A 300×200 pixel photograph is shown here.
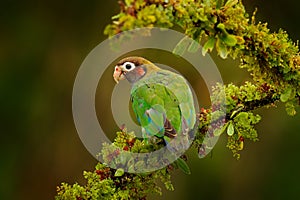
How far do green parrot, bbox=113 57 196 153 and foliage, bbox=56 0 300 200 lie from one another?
3 cm

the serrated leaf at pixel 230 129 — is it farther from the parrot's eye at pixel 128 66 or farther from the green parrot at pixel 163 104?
the parrot's eye at pixel 128 66

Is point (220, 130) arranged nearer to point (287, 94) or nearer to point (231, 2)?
point (287, 94)

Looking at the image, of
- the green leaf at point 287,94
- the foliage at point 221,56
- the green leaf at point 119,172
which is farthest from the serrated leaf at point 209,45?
the green leaf at point 119,172

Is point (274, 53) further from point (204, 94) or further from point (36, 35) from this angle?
point (36, 35)

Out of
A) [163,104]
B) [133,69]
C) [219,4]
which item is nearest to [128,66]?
[133,69]

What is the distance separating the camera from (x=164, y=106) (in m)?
1.34

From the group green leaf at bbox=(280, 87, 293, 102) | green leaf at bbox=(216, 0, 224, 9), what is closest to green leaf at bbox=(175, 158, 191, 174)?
green leaf at bbox=(280, 87, 293, 102)

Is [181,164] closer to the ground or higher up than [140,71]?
closer to the ground

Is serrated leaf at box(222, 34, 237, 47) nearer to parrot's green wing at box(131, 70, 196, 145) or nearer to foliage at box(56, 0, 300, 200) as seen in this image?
foliage at box(56, 0, 300, 200)

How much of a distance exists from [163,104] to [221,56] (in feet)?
1.03

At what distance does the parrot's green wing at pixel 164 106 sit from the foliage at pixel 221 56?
0.04 meters

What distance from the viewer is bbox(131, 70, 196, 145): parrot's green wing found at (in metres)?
1.31

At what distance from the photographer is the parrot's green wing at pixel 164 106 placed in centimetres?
131

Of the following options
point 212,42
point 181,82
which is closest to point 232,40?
point 212,42
